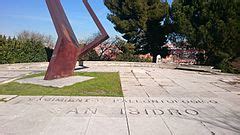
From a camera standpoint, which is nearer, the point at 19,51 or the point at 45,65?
the point at 45,65

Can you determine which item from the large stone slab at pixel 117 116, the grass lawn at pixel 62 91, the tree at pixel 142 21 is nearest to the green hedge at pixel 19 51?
the tree at pixel 142 21

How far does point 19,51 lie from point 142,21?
489 inches

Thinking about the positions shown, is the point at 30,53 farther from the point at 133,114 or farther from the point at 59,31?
the point at 133,114

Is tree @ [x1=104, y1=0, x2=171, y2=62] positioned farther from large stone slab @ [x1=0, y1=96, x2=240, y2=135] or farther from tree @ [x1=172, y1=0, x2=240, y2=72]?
large stone slab @ [x1=0, y1=96, x2=240, y2=135]

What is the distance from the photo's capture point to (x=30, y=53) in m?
25.5

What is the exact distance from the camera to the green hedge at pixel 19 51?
23000 mm

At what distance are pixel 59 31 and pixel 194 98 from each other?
23.3ft

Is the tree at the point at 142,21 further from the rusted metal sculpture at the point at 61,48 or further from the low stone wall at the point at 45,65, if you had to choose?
the rusted metal sculpture at the point at 61,48

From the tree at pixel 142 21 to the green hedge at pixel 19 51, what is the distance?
8.62m

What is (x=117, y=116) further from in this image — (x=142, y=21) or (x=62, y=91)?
(x=142, y=21)

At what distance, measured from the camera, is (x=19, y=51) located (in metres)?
24.3

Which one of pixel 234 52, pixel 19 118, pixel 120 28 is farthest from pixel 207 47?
pixel 19 118

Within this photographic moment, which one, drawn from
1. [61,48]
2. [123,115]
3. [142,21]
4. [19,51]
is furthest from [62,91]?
[142,21]

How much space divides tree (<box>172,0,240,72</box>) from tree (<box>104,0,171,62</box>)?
4.34 m
